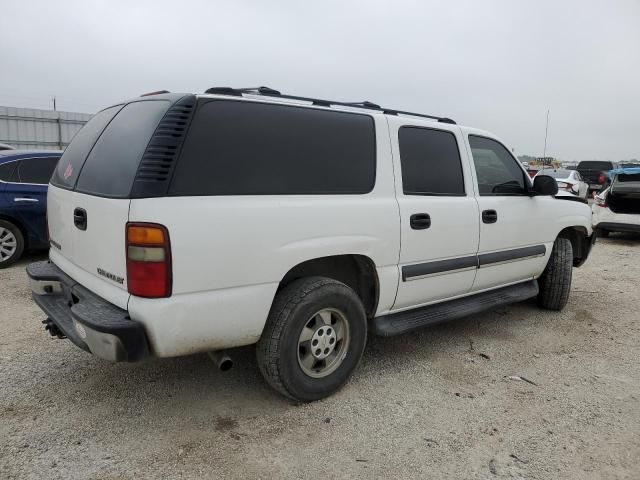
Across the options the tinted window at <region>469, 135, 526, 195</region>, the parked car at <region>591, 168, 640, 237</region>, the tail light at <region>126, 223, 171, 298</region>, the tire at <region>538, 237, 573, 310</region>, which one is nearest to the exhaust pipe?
the tail light at <region>126, 223, 171, 298</region>

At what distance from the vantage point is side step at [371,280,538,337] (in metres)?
3.47

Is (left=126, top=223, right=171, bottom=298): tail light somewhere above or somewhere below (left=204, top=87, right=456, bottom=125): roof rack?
below

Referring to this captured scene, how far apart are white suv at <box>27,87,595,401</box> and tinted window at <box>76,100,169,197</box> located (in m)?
0.01

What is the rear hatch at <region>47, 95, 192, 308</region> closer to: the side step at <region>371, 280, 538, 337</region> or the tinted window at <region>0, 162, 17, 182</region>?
the side step at <region>371, 280, 538, 337</region>

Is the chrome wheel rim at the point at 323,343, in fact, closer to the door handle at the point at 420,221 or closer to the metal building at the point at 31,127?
the door handle at the point at 420,221

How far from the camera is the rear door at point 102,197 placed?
99.7 inches

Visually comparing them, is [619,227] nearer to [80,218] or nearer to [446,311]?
[446,311]

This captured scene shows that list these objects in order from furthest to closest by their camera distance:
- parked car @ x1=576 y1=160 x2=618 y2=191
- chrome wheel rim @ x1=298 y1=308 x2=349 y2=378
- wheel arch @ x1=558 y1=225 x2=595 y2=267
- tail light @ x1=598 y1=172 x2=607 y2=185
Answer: parked car @ x1=576 y1=160 x2=618 y2=191, tail light @ x1=598 y1=172 x2=607 y2=185, wheel arch @ x1=558 y1=225 x2=595 y2=267, chrome wheel rim @ x1=298 y1=308 x2=349 y2=378

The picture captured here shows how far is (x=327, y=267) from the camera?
130 inches

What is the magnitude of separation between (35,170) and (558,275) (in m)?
6.42

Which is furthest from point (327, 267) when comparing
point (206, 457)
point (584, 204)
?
point (584, 204)

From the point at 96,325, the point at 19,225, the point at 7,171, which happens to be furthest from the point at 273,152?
the point at 7,171

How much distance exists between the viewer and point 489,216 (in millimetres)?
4000

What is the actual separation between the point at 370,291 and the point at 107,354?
5.62ft
